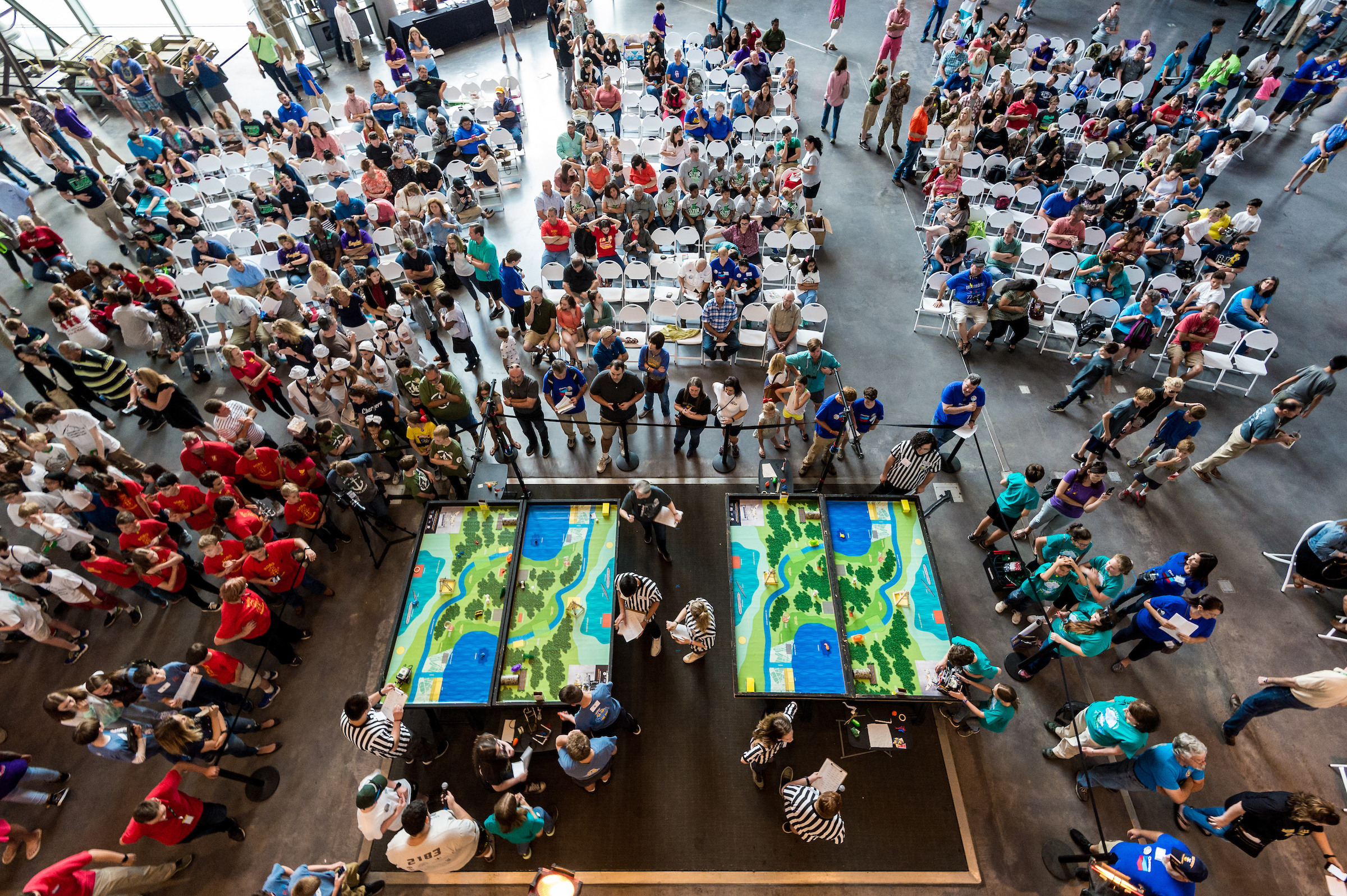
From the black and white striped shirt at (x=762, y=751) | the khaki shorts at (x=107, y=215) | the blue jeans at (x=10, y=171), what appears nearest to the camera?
the black and white striped shirt at (x=762, y=751)

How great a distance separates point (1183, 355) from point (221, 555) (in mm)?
11994

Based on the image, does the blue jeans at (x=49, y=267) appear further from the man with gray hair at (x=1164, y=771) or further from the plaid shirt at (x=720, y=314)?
the man with gray hair at (x=1164, y=771)

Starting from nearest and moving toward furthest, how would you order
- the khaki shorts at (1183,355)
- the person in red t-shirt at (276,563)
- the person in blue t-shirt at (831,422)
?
1. the person in red t-shirt at (276,563)
2. the person in blue t-shirt at (831,422)
3. the khaki shorts at (1183,355)

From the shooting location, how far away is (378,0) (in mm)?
16938

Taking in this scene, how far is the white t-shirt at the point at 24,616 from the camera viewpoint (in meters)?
5.89

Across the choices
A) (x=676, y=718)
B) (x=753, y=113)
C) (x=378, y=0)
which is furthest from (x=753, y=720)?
(x=378, y=0)

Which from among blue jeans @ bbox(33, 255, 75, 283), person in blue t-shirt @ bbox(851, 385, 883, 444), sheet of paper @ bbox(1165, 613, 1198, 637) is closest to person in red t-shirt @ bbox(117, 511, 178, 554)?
blue jeans @ bbox(33, 255, 75, 283)

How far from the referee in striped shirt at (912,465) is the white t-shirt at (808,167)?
6.25 m

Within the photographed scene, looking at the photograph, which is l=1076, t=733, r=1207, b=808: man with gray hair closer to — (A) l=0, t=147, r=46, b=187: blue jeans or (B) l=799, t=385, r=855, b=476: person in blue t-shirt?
(B) l=799, t=385, r=855, b=476: person in blue t-shirt

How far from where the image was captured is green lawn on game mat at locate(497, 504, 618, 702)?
5797mm

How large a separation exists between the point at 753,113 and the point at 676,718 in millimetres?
12261

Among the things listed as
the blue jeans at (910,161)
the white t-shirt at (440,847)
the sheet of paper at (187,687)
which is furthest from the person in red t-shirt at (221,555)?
the blue jeans at (910,161)

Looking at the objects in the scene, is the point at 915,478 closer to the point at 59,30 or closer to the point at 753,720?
the point at 753,720

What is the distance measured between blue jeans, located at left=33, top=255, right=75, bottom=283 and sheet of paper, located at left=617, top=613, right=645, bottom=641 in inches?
369
